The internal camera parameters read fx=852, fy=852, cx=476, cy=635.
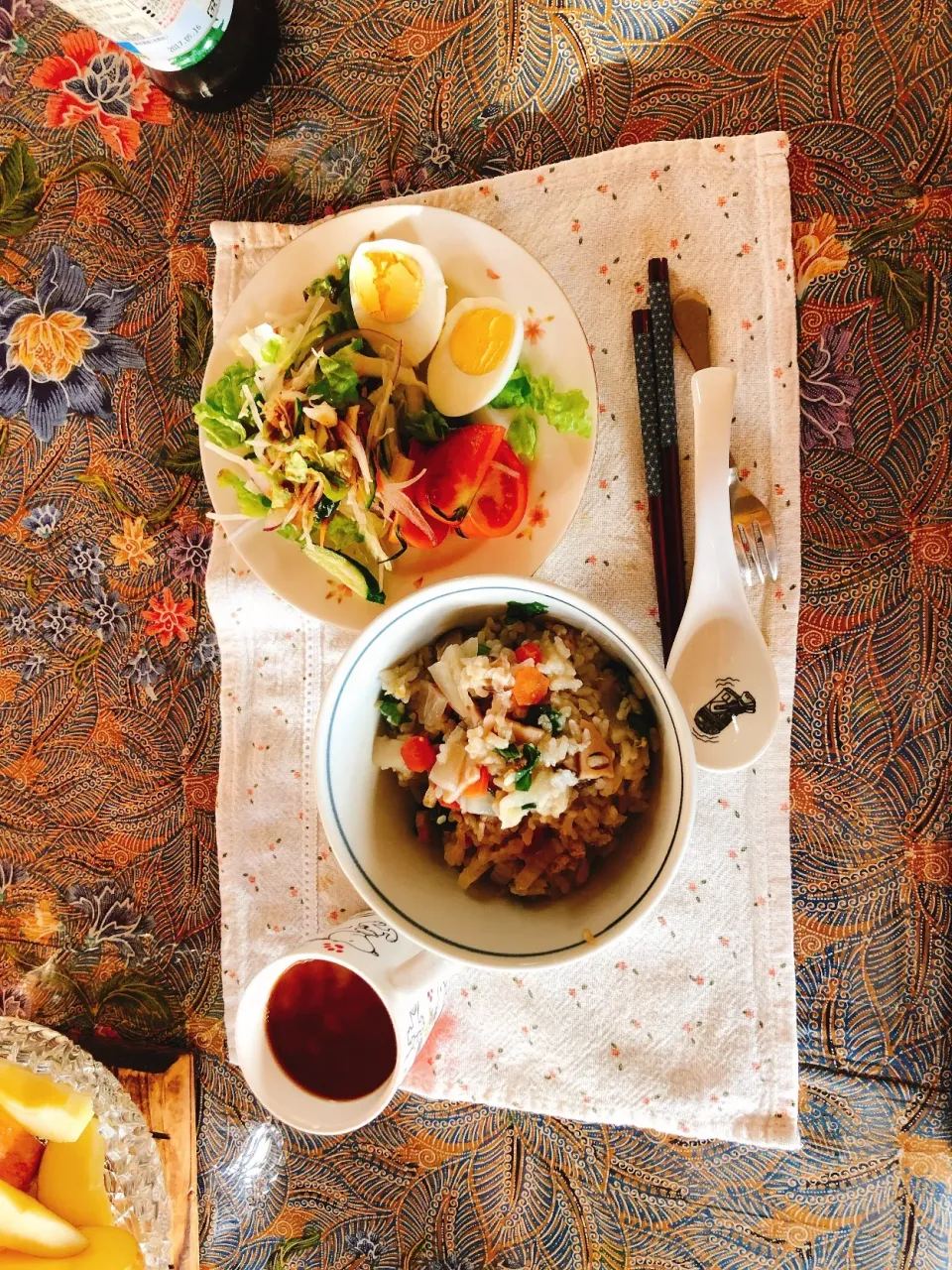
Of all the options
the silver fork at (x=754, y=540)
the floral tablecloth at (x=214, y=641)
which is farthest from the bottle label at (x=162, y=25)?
the silver fork at (x=754, y=540)

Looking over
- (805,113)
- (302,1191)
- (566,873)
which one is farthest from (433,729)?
(805,113)

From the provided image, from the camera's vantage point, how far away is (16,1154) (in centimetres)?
104

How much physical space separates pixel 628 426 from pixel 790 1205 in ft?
3.33

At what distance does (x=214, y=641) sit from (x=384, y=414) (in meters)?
0.44

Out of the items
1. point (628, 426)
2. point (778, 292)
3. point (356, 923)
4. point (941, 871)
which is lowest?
point (941, 871)

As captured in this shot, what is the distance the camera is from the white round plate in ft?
3.19

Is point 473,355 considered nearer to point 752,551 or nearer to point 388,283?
point 388,283

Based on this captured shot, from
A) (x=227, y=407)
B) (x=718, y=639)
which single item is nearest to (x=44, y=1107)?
(x=227, y=407)

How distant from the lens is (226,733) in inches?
46.6

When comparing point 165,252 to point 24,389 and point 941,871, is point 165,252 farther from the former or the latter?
point 941,871

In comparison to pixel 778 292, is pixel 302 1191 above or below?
below

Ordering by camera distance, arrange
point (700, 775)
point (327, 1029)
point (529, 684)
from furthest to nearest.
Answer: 1. point (700, 775)
2. point (327, 1029)
3. point (529, 684)

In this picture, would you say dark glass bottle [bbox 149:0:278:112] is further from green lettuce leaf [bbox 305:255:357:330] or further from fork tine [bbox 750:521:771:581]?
fork tine [bbox 750:521:771:581]

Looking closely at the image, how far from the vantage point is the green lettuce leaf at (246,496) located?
3.40 ft
